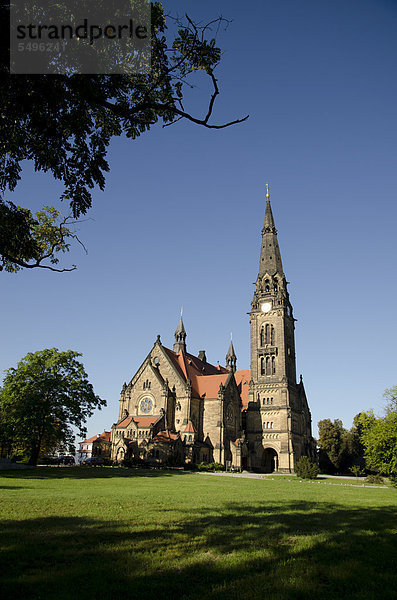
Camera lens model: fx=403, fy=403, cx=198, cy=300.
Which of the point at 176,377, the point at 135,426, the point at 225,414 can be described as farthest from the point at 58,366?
the point at 225,414

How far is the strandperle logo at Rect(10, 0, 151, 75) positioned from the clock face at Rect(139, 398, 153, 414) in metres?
54.2

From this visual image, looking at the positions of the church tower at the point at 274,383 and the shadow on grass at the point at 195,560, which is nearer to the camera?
the shadow on grass at the point at 195,560

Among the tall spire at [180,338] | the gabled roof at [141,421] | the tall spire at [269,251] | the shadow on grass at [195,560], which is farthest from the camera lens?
the tall spire at [180,338]

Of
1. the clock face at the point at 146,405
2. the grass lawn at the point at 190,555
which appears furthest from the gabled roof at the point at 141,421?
the grass lawn at the point at 190,555

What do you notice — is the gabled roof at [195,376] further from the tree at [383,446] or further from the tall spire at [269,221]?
the tree at [383,446]

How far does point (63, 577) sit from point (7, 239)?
926cm

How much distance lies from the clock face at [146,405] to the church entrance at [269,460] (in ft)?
64.5

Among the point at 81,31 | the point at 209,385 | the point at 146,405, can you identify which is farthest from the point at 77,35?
the point at 209,385

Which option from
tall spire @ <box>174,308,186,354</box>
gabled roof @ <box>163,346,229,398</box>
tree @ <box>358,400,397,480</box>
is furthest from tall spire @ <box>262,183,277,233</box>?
tree @ <box>358,400,397,480</box>

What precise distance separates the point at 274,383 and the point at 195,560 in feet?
195

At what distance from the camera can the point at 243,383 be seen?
72.8 metres

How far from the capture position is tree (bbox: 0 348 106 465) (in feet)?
123

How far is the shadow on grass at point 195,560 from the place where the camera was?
18.7 feet

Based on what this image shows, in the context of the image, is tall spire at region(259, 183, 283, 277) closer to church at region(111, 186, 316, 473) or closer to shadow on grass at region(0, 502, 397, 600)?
church at region(111, 186, 316, 473)
